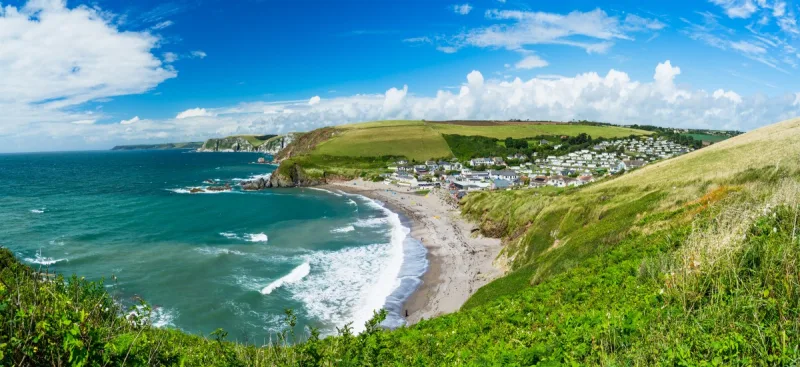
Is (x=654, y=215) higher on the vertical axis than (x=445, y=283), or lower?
higher

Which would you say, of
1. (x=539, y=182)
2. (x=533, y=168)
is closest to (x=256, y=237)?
(x=539, y=182)

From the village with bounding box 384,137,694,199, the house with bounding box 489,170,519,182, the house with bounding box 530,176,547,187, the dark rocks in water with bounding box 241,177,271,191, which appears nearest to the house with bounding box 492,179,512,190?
the village with bounding box 384,137,694,199

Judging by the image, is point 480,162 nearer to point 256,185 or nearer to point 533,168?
point 533,168

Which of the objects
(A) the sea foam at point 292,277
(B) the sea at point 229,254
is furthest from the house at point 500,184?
(A) the sea foam at point 292,277

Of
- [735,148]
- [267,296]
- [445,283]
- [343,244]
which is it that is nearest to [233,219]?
[343,244]

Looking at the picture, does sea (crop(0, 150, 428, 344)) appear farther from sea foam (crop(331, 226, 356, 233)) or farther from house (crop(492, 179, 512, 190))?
house (crop(492, 179, 512, 190))

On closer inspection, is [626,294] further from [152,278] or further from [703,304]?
[152,278]
